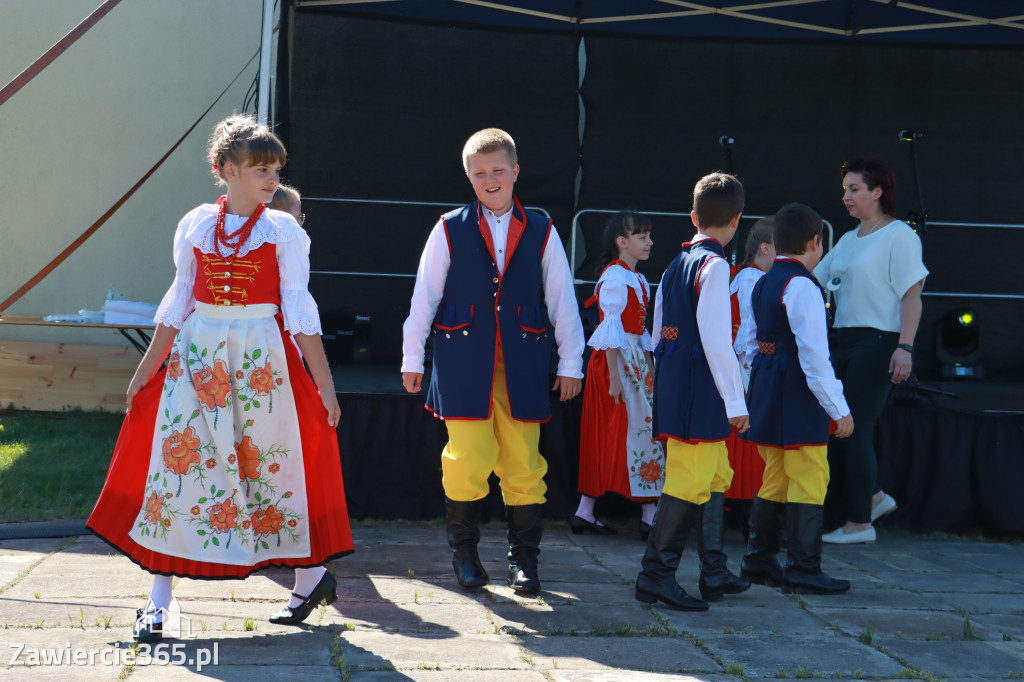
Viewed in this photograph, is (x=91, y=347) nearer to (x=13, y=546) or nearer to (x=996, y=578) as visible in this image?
(x=13, y=546)

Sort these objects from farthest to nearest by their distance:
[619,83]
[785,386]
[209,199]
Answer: [209,199] < [619,83] < [785,386]

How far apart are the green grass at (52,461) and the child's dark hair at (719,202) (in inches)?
103

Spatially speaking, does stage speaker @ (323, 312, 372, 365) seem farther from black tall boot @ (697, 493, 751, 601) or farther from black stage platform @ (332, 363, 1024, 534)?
black tall boot @ (697, 493, 751, 601)

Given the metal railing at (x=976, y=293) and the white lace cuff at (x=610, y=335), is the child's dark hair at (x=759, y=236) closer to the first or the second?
the white lace cuff at (x=610, y=335)

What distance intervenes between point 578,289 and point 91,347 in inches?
125

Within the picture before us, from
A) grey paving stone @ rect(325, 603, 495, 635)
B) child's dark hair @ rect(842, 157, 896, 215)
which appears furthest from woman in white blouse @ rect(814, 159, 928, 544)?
grey paving stone @ rect(325, 603, 495, 635)

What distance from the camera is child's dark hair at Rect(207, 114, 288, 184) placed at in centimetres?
241

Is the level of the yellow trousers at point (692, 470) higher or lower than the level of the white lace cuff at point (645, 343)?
lower

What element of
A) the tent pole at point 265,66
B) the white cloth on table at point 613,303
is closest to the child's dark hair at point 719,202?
the white cloth on table at point 613,303

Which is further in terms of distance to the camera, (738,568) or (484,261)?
(738,568)

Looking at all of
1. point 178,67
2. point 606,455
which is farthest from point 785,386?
point 178,67

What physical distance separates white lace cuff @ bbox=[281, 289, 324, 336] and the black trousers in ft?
7.65

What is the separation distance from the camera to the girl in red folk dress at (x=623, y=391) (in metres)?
3.77

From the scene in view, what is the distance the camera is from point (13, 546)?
10.6 ft
